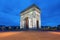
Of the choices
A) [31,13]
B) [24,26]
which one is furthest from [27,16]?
[24,26]

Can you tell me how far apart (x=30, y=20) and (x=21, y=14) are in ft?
11.9

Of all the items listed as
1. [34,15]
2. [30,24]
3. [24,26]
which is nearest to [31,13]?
[34,15]

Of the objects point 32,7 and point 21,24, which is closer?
point 32,7

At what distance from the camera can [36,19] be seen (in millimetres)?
21391

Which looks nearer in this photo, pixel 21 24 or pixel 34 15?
pixel 34 15

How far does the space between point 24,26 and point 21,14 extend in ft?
9.22

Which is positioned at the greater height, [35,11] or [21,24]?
[35,11]

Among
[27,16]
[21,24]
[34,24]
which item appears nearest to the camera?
[34,24]

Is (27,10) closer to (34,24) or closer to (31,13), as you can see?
(31,13)


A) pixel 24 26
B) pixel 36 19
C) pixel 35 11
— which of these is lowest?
pixel 24 26

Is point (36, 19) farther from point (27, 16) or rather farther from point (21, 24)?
point (21, 24)

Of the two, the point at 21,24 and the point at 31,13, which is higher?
the point at 31,13

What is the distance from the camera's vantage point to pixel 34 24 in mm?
20672

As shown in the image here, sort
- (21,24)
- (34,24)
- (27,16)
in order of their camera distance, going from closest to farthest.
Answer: (34,24), (27,16), (21,24)
